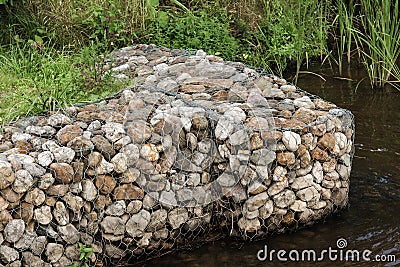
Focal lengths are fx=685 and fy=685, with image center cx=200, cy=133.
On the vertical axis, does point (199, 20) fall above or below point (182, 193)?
above

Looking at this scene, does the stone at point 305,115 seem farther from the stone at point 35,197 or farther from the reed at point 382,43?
the reed at point 382,43

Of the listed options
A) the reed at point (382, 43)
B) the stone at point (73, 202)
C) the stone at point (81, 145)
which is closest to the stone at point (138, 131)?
the stone at point (81, 145)

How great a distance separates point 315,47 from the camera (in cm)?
712

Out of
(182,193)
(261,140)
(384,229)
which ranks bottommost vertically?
(384,229)

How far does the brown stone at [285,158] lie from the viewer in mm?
4016

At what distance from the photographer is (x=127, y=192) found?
3816 mm

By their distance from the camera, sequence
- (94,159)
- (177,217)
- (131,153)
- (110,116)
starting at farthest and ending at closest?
(110,116) < (177,217) < (131,153) < (94,159)

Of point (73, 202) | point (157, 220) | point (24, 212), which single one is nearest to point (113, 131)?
point (73, 202)

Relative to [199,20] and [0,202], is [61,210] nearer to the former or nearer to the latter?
[0,202]

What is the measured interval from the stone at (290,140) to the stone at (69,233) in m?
1.30

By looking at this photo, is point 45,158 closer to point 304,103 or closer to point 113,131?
point 113,131

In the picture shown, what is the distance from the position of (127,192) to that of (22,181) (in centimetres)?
60

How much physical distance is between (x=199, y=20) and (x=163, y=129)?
273 centimetres

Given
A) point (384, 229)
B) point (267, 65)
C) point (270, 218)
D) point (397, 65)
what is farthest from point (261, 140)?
point (397, 65)
